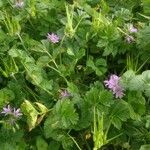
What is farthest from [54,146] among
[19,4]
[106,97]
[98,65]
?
[19,4]

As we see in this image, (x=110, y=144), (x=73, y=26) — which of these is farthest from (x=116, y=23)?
(x=110, y=144)

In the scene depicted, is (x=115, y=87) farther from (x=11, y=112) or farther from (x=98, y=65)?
(x=11, y=112)

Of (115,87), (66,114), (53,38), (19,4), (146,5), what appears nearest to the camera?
(66,114)

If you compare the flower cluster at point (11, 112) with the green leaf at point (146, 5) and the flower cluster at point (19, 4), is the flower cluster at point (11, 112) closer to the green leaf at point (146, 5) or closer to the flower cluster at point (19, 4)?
the flower cluster at point (19, 4)

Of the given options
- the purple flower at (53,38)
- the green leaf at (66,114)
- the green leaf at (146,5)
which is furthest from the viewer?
the green leaf at (146,5)

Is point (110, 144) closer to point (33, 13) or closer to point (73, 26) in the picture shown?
point (73, 26)

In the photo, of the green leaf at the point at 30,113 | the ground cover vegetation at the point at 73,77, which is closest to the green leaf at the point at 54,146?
the ground cover vegetation at the point at 73,77

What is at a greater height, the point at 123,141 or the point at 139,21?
the point at 139,21
